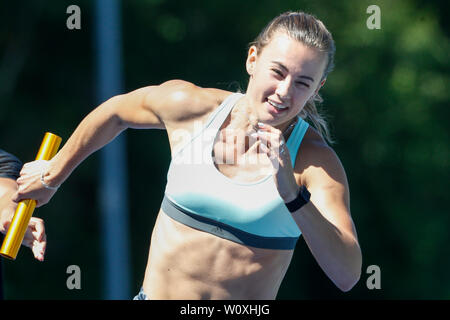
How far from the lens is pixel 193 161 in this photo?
2.91 m

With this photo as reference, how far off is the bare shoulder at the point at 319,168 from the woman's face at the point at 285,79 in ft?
0.44

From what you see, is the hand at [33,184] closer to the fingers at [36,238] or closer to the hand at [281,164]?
the fingers at [36,238]

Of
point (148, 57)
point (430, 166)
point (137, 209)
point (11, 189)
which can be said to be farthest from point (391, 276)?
point (11, 189)

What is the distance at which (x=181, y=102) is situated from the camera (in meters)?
2.96

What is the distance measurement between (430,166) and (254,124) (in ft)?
19.9

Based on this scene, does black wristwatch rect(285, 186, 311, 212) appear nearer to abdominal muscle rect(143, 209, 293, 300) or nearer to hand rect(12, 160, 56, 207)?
abdominal muscle rect(143, 209, 293, 300)

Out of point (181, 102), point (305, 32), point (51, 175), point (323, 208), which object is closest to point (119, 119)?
point (181, 102)

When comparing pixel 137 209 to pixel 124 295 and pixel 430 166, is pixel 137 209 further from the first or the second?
pixel 430 166

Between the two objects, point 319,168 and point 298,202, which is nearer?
point 298,202

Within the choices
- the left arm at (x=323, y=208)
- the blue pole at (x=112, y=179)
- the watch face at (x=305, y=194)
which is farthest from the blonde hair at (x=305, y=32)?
the blue pole at (x=112, y=179)

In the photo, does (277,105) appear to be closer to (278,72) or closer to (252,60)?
(278,72)

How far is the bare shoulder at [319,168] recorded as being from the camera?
2.74 m

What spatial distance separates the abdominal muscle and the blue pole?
5401 millimetres

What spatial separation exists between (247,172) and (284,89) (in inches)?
14.5
